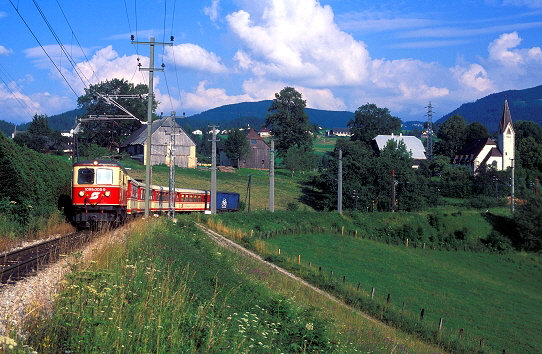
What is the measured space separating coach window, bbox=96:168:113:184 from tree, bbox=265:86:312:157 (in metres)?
79.6

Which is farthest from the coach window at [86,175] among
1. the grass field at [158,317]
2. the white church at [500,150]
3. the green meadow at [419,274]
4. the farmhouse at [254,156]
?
the white church at [500,150]

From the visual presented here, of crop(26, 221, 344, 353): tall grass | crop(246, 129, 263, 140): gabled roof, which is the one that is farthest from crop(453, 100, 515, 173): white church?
crop(26, 221, 344, 353): tall grass

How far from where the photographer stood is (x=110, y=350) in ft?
18.8

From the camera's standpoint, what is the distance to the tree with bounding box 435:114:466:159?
12544cm

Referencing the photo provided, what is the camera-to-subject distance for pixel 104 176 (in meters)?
25.5

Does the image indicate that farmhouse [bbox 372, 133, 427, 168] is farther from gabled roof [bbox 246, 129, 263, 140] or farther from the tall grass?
the tall grass

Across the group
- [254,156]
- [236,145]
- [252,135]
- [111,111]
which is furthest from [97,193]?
[252,135]

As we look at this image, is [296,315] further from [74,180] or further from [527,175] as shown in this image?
[527,175]

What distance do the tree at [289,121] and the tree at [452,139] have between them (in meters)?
37.7

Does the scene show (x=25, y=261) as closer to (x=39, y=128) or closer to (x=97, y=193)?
(x=97, y=193)

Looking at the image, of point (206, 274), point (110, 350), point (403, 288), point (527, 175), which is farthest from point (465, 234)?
point (110, 350)

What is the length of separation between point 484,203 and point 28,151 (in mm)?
67442

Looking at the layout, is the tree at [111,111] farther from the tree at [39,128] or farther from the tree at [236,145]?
the tree at [236,145]

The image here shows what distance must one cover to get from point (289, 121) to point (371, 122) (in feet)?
105
